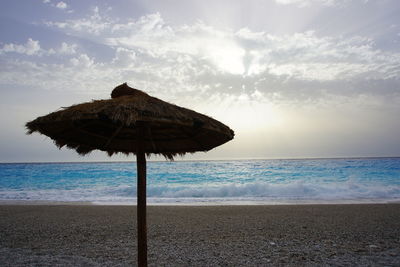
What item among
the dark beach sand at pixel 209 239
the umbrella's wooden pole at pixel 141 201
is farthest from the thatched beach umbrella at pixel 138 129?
the dark beach sand at pixel 209 239

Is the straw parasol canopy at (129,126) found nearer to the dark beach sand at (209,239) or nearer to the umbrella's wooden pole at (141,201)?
the umbrella's wooden pole at (141,201)

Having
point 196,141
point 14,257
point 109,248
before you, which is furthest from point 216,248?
point 14,257

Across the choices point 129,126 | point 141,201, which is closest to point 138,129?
point 129,126

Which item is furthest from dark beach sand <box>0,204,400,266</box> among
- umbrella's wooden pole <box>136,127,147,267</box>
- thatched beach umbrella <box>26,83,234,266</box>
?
thatched beach umbrella <box>26,83,234,266</box>

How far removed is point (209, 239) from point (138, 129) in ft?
14.7

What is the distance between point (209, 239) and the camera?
7234 mm

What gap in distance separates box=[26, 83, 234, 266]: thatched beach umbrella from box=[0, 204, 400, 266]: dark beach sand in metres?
2.24

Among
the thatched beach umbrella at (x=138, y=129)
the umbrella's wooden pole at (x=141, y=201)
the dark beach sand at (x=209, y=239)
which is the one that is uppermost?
the thatched beach umbrella at (x=138, y=129)

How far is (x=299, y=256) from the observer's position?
5941 mm

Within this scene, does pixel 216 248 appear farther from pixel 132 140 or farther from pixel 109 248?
pixel 132 140

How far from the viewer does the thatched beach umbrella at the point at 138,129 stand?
9.73ft

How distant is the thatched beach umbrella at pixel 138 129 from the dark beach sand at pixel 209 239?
224 centimetres

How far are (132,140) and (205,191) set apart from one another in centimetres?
1863

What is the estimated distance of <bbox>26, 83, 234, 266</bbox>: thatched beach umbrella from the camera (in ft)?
9.73
